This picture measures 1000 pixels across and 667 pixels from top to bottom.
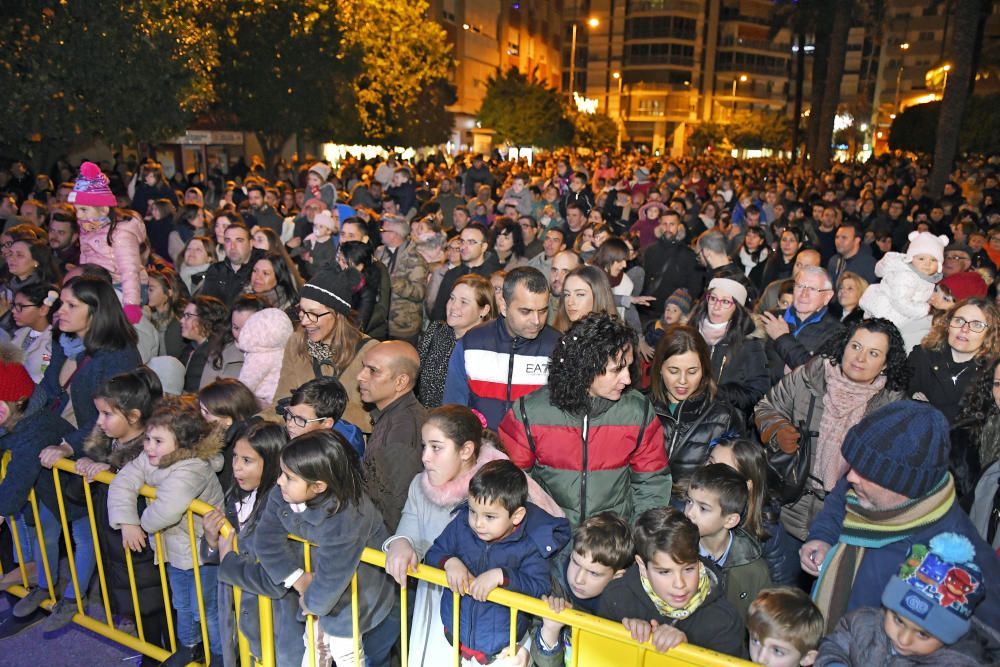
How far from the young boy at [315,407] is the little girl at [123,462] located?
0.88m

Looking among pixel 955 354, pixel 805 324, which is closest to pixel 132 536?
pixel 805 324

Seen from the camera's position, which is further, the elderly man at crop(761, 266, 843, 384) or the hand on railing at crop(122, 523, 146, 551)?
the elderly man at crop(761, 266, 843, 384)

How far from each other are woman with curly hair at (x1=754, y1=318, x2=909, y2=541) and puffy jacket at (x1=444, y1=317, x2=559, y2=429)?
Result: 1336 mm

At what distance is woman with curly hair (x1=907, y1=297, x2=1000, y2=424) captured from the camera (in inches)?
188

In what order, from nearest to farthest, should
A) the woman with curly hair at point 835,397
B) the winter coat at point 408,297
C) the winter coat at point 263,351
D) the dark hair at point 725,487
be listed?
the dark hair at point 725,487 < the woman with curly hair at point 835,397 < the winter coat at point 263,351 < the winter coat at point 408,297

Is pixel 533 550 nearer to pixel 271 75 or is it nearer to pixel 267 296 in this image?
pixel 267 296

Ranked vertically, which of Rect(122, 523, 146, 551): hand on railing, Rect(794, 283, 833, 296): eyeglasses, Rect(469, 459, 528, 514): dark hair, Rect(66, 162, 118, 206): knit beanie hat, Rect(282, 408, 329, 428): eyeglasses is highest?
Rect(66, 162, 118, 206): knit beanie hat

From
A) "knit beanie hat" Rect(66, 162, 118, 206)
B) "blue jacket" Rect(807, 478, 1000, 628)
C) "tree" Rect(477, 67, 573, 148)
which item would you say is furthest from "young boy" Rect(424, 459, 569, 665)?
"tree" Rect(477, 67, 573, 148)

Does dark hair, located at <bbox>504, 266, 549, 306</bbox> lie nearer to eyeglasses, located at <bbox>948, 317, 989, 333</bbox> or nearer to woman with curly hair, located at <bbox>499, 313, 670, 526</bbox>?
woman with curly hair, located at <bbox>499, 313, 670, 526</bbox>

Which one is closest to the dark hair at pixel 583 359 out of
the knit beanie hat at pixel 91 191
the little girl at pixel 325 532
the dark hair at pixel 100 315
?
the little girl at pixel 325 532

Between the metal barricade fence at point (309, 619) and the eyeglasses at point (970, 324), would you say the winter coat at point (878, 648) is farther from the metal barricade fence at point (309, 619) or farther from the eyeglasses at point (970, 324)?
the eyeglasses at point (970, 324)

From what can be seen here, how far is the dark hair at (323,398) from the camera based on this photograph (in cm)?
402

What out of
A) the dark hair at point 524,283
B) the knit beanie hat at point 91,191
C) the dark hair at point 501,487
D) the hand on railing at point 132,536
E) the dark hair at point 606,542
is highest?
A: the knit beanie hat at point 91,191

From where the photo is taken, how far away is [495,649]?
3.22 metres
